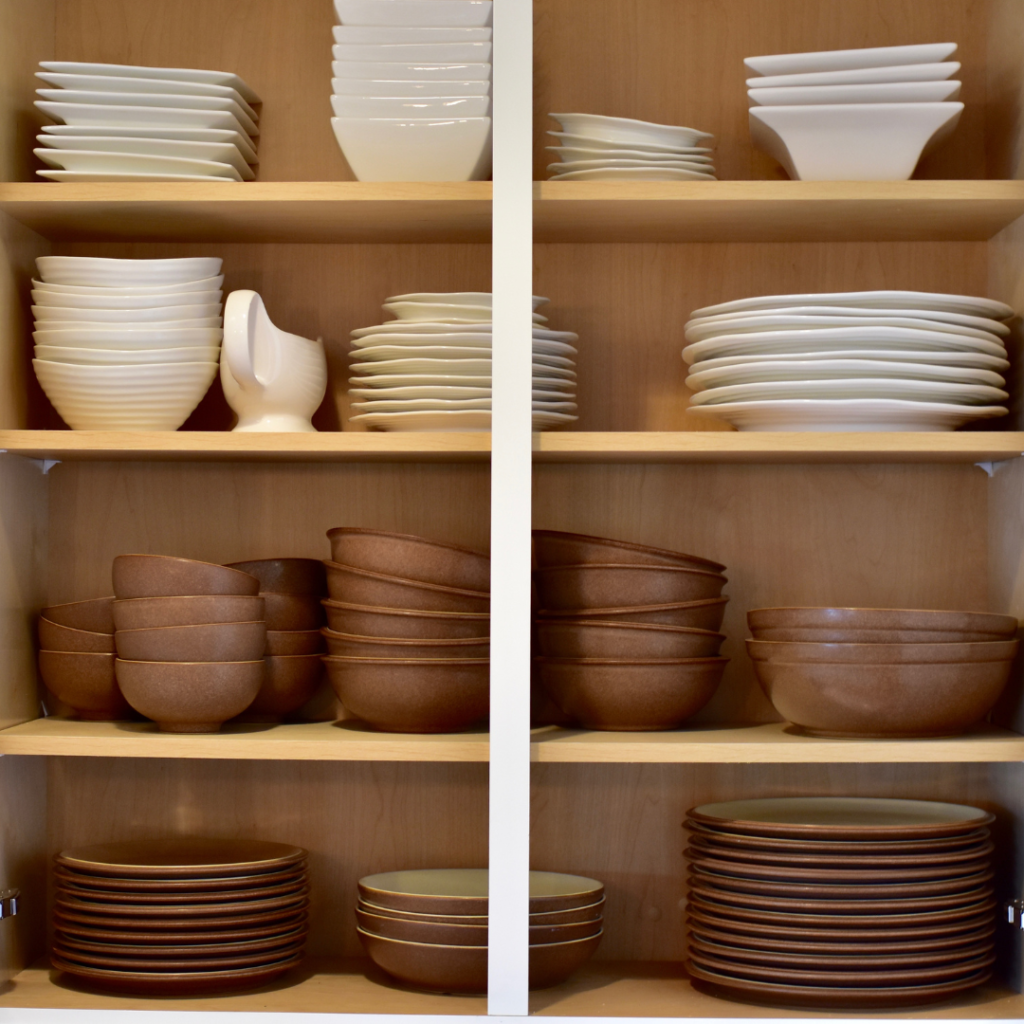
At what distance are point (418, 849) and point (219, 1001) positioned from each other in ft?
1.17

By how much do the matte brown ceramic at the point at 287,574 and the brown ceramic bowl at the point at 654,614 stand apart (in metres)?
0.32

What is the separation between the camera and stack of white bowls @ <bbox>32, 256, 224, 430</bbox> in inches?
58.1

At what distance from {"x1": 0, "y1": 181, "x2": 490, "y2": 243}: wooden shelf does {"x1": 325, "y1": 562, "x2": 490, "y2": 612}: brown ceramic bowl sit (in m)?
0.47

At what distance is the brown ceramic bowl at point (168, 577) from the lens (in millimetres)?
1423

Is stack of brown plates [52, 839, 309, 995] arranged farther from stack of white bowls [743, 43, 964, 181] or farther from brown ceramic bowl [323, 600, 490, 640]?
stack of white bowls [743, 43, 964, 181]

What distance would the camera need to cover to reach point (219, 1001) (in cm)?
139

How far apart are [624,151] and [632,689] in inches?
26.8

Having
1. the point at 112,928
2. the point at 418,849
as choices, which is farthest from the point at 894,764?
the point at 112,928

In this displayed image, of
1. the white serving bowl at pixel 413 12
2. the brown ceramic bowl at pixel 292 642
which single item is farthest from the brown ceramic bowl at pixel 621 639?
the white serving bowl at pixel 413 12

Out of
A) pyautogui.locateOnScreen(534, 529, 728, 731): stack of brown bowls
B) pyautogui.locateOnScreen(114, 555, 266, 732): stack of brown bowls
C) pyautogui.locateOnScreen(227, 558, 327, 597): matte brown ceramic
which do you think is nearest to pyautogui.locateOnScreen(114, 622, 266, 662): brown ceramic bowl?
pyautogui.locateOnScreen(114, 555, 266, 732): stack of brown bowls

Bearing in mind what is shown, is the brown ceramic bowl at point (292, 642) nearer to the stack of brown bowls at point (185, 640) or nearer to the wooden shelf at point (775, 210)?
the stack of brown bowls at point (185, 640)

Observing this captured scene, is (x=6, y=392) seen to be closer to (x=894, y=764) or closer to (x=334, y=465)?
(x=334, y=465)

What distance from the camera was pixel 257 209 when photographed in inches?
59.5

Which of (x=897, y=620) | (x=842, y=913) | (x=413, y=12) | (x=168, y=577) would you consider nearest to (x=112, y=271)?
(x=168, y=577)
